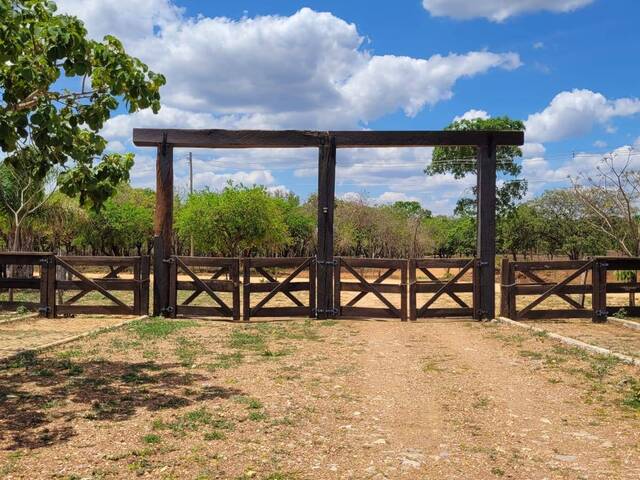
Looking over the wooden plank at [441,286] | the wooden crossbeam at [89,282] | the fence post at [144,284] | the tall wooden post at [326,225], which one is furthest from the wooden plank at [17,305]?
the wooden plank at [441,286]

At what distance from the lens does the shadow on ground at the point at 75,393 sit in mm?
5125

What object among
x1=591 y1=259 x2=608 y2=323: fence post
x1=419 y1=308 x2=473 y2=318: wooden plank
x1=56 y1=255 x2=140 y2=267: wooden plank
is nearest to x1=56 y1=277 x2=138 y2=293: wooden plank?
x1=56 y1=255 x2=140 y2=267: wooden plank

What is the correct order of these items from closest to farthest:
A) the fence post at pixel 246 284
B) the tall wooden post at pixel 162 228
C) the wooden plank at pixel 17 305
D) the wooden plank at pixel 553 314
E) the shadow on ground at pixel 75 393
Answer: the shadow on ground at pixel 75 393 < the fence post at pixel 246 284 < the wooden plank at pixel 553 314 < the tall wooden post at pixel 162 228 < the wooden plank at pixel 17 305

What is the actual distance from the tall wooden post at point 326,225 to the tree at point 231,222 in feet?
69.0

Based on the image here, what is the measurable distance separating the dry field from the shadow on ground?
0.02 meters

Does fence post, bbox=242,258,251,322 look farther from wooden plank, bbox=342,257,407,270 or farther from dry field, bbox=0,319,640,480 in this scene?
dry field, bbox=0,319,640,480

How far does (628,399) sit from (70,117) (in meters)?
6.67

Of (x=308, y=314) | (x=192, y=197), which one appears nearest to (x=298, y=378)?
(x=308, y=314)

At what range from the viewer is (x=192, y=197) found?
36031mm

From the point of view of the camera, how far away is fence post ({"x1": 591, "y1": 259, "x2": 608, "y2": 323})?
41.5 feet

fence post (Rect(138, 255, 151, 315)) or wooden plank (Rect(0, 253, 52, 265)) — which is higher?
wooden plank (Rect(0, 253, 52, 265))

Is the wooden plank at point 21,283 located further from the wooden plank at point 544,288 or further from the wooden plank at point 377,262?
the wooden plank at point 544,288

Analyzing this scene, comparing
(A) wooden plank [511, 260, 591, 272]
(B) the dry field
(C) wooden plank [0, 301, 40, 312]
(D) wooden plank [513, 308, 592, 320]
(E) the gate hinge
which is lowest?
(B) the dry field

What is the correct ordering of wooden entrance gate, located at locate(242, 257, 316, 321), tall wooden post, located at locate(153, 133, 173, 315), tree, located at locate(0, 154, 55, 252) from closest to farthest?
wooden entrance gate, located at locate(242, 257, 316, 321), tall wooden post, located at locate(153, 133, 173, 315), tree, located at locate(0, 154, 55, 252)
